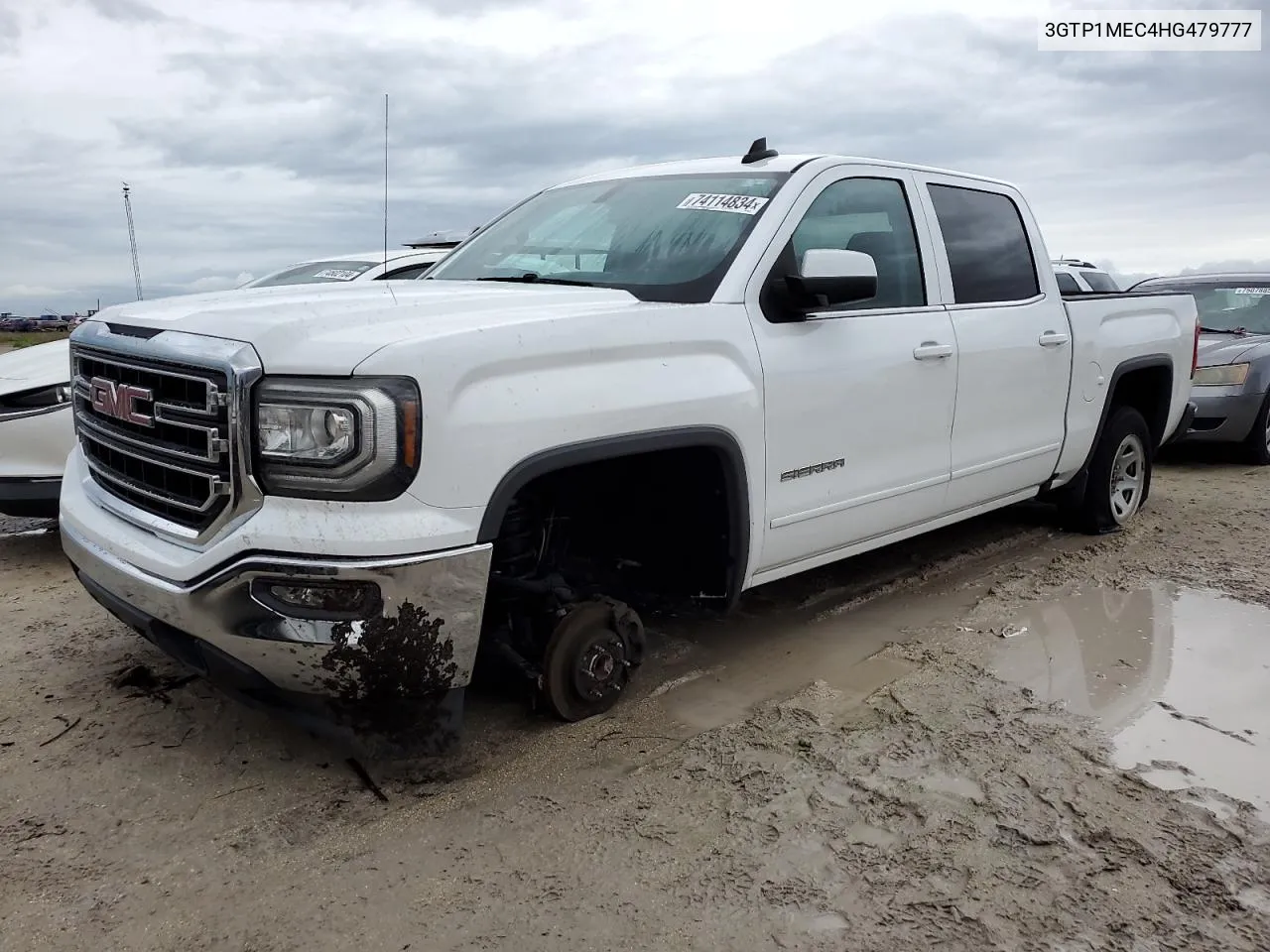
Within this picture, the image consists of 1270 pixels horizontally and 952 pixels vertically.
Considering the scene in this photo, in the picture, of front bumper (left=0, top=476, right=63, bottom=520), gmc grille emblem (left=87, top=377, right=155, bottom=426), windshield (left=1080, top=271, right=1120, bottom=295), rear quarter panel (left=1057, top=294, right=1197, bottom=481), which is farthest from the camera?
windshield (left=1080, top=271, right=1120, bottom=295)

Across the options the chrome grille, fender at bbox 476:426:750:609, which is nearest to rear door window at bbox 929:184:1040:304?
fender at bbox 476:426:750:609

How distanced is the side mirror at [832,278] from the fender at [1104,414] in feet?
7.89

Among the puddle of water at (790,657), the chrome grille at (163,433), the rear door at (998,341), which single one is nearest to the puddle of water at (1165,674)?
the puddle of water at (790,657)

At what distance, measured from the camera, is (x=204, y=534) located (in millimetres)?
2807

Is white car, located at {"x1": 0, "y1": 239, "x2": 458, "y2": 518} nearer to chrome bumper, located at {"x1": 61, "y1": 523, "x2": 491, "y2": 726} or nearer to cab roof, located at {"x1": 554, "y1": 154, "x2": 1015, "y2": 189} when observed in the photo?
cab roof, located at {"x1": 554, "y1": 154, "x2": 1015, "y2": 189}

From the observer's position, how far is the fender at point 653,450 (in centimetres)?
279

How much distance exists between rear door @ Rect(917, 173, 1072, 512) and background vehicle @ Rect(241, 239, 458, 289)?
322cm

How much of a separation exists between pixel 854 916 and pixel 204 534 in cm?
191

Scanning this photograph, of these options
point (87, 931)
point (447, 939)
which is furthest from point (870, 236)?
point (87, 931)

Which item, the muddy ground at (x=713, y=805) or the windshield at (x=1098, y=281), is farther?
the windshield at (x=1098, y=281)

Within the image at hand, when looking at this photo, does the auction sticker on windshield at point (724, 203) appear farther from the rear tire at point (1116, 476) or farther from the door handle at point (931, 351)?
the rear tire at point (1116, 476)

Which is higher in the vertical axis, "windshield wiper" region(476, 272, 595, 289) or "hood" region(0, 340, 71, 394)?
"windshield wiper" region(476, 272, 595, 289)

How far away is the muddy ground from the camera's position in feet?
8.06

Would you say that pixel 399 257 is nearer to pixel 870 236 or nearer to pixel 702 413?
pixel 870 236
